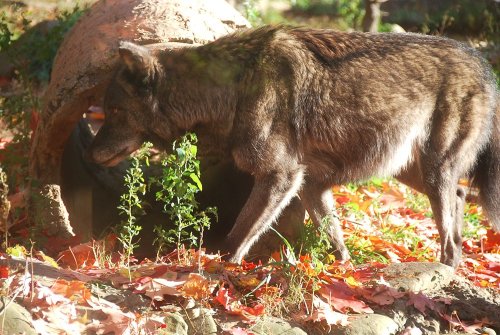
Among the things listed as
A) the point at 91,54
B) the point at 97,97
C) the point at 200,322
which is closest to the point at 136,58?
the point at 91,54

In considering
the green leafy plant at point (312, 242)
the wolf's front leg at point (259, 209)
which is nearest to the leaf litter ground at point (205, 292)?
the green leafy plant at point (312, 242)

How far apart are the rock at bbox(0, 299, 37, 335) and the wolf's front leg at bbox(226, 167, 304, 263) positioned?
2.34m

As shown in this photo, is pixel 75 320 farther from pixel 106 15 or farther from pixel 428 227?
pixel 428 227

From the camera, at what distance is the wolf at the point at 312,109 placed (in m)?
6.23

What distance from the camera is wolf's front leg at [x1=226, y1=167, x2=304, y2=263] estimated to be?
618 cm

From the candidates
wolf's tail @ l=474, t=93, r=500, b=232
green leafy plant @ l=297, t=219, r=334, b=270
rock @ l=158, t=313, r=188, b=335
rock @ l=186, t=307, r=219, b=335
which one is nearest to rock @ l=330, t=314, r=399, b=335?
rock @ l=186, t=307, r=219, b=335

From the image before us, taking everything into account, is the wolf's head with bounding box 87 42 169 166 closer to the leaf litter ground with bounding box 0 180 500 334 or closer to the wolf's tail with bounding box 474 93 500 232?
the leaf litter ground with bounding box 0 180 500 334

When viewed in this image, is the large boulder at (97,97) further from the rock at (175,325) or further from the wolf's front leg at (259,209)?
the rock at (175,325)

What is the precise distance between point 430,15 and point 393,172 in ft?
29.7

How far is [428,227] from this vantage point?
809cm

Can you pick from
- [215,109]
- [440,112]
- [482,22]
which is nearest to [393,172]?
[440,112]

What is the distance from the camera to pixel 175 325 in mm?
4449

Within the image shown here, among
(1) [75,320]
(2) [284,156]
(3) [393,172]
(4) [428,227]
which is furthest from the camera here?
(4) [428,227]

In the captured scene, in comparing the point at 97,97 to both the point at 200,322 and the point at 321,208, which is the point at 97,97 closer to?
the point at 321,208
